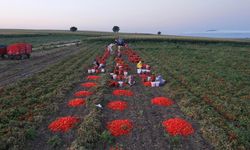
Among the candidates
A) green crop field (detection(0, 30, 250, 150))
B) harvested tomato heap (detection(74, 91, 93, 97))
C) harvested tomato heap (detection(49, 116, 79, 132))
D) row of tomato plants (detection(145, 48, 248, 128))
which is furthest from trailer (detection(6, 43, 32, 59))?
harvested tomato heap (detection(49, 116, 79, 132))

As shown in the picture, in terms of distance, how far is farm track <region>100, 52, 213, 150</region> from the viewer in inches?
365

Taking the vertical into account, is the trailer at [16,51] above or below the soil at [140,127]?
above

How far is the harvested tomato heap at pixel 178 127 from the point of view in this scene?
10289mm

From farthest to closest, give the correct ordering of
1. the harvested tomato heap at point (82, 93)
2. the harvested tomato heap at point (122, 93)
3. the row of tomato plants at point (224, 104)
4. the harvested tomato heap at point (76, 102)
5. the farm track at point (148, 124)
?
the harvested tomato heap at point (122, 93), the harvested tomato heap at point (82, 93), the harvested tomato heap at point (76, 102), the row of tomato plants at point (224, 104), the farm track at point (148, 124)

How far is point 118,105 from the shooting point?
13.6m

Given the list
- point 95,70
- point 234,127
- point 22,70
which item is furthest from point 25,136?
point 22,70

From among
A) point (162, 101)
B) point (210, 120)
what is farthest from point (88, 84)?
point (210, 120)

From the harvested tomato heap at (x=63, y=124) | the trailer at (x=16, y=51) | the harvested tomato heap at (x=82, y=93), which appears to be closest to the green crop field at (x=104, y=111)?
the harvested tomato heap at (x=63, y=124)

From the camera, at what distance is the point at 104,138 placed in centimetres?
961

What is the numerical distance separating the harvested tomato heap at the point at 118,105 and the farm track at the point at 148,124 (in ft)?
0.94

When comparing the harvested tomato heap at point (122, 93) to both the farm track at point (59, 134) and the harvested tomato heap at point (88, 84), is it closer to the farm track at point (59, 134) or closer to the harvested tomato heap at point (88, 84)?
the harvested tomato heap at point (88, 84)

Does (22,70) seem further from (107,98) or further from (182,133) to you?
(182,133)

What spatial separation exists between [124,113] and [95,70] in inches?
449

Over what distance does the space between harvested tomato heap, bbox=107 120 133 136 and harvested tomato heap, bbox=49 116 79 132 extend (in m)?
1.60
